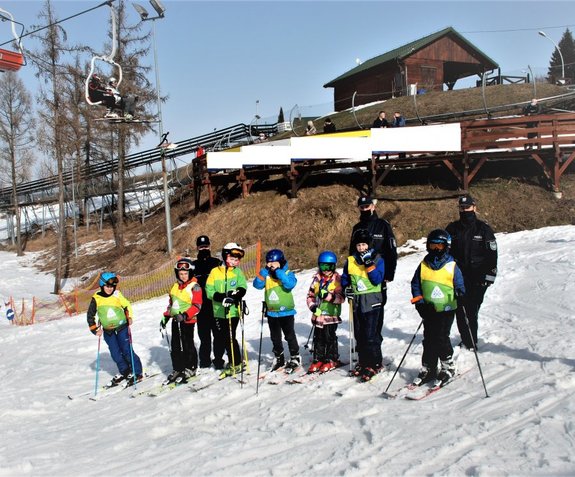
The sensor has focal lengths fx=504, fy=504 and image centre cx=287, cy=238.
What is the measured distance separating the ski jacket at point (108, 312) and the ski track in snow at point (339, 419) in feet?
3.36

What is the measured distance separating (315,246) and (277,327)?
9601mm

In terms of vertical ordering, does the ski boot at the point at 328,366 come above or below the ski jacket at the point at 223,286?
below

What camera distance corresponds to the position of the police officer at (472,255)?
20.4 ft

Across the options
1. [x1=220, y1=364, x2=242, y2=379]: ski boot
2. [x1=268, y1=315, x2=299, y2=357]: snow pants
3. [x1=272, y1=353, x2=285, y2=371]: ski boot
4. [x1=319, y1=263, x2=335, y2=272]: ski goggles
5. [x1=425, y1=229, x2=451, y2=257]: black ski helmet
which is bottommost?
[x1=220, y1=364, x2=242, y2=379]: ski boot

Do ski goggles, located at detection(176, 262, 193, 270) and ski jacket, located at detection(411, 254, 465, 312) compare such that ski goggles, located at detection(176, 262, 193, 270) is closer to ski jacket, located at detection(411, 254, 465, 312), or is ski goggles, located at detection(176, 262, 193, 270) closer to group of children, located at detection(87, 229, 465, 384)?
group of children, located at detection(87, 229, 465, 384)

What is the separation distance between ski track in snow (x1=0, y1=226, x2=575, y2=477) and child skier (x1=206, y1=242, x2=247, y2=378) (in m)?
0.38

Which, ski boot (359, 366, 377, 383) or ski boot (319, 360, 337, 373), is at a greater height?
ski boot (359, 366, 377, 383)

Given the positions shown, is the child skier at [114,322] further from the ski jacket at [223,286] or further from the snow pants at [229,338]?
the ski jacket at [223,286]

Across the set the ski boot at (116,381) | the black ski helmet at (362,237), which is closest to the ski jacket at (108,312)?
the ski boot at (116,381)

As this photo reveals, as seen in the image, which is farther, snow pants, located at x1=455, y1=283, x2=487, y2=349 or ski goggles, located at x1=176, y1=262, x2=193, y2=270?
ski goggles, located at x1=176, y1=262, x2=193, y2=270

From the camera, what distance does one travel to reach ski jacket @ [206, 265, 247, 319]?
724cm

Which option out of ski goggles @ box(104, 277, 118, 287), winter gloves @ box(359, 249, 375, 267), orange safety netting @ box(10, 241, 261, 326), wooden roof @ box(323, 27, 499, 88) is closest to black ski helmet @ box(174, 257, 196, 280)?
ski goggles @ box(104, 277, 118, 287)

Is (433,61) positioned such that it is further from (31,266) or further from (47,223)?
(47,223)

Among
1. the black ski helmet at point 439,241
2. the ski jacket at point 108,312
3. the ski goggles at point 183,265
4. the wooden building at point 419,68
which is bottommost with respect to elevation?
the ski jacket at point 108,312
